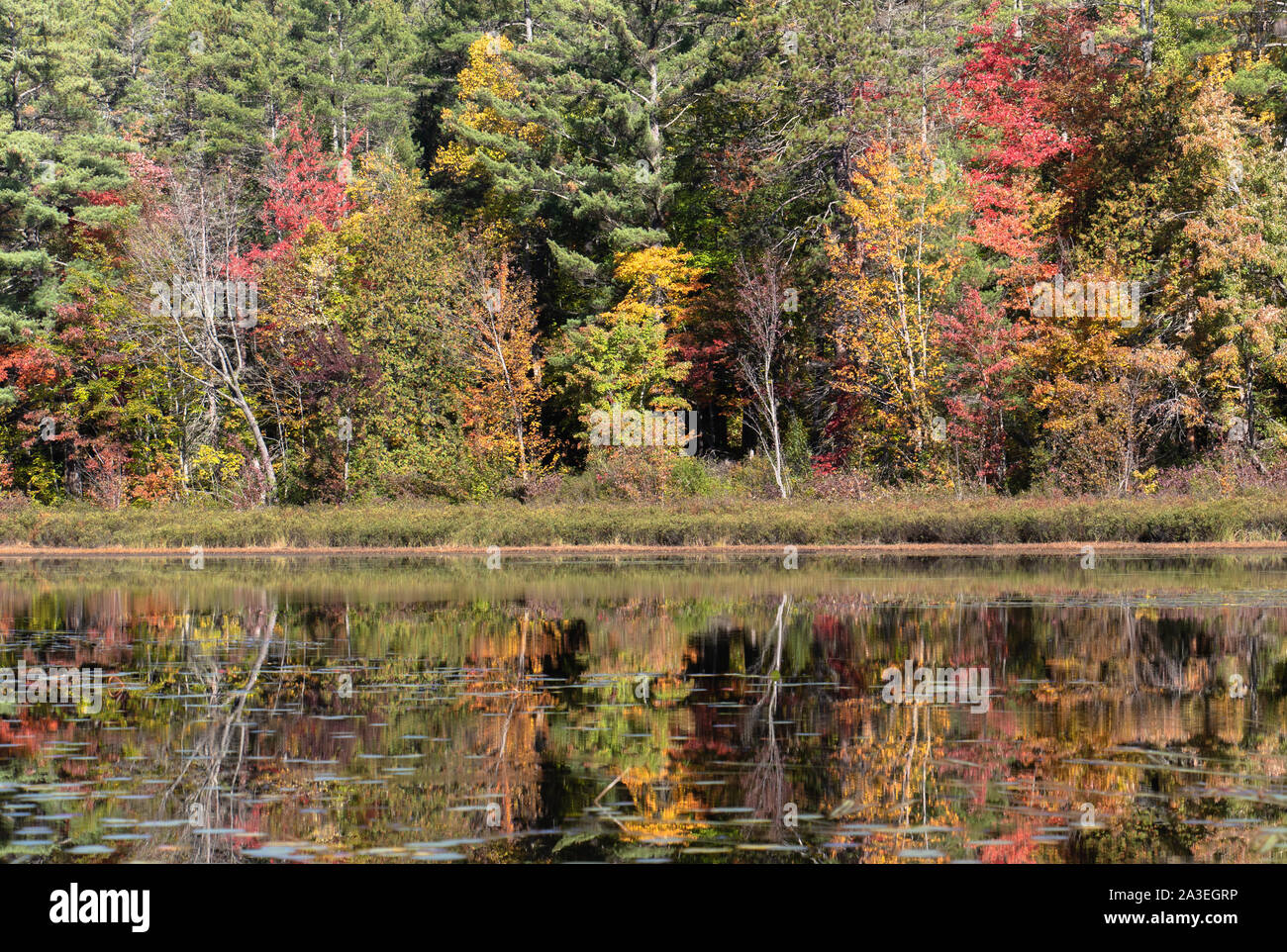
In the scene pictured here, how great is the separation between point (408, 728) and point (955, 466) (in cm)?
3347

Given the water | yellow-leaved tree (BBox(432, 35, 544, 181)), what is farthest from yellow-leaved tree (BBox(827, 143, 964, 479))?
the water

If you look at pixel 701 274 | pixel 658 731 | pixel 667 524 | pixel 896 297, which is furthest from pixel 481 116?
pixel 658 731

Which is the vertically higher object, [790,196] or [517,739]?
[790,196]

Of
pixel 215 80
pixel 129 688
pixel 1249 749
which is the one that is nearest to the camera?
pixel 1249 749

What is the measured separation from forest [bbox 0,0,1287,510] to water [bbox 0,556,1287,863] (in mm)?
19593

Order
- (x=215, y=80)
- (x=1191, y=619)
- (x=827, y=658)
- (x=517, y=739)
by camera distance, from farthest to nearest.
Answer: (x=215, y=80) → (x=1191, y=619) → (x=827, y=658) → (x=517, y=739)

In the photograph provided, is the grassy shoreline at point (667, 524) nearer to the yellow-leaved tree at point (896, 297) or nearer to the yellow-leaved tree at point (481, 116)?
the yellow-leaved tree at point (896, 297)

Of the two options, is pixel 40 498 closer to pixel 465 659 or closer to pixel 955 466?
pixel 955 466

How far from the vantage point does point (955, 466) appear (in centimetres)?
4612

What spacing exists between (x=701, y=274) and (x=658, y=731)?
4195cm

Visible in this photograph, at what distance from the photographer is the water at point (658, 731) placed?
10656 millimetres

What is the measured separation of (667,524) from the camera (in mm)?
41344
